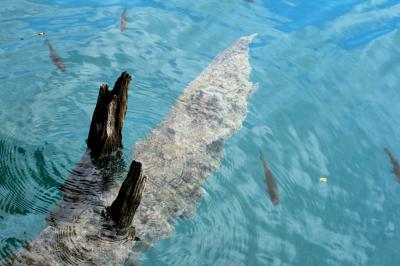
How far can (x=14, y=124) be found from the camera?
5988 millimetres

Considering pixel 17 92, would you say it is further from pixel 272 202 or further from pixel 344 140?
pixel 344 140

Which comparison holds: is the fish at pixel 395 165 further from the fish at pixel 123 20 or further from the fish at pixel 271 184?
the fish at pixel 123 20

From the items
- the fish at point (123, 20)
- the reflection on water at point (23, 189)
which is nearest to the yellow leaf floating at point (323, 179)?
the reflection on water at point (23, 189)

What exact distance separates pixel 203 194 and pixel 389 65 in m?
4.99

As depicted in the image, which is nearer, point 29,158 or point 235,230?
point 235,230

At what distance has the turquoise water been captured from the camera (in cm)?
518

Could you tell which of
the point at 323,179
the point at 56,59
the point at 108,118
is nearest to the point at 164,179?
the point at 108,118

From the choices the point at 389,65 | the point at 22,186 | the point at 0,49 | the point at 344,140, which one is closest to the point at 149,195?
the point at 22,186

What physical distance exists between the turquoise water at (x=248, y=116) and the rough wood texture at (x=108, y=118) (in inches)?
17.9

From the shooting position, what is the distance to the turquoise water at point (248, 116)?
17.0 feet

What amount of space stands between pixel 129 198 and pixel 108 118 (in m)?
0.87

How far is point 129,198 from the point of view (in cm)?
446

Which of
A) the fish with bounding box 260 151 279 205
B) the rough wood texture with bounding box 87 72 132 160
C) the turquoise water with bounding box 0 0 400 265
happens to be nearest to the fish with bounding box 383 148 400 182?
the turquoise water with bounding box 0 0 400 265

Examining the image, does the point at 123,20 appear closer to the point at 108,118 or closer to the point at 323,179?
the point at 108,118
